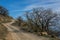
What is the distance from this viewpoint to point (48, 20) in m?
36.5

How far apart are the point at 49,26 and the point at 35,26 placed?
286cm

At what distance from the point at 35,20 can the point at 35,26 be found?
1.23m

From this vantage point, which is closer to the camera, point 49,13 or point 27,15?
point 49,13

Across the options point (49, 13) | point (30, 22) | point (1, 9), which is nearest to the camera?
point (49, 13)

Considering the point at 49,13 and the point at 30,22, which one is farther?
the point at 30,22

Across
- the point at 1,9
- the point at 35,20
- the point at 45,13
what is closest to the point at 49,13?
the point at 45,13

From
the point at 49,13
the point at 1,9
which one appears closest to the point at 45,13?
the point at 49,13

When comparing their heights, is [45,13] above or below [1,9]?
above

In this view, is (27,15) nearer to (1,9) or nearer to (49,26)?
(49,26)

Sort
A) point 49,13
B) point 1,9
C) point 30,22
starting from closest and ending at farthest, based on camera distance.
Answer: point 49,13 < point 30,22 < point 1,9

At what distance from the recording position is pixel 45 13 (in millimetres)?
36594

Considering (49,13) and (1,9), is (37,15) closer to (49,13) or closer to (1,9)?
(49,13)

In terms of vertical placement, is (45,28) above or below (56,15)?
below

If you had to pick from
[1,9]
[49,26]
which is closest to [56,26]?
[49,26]
